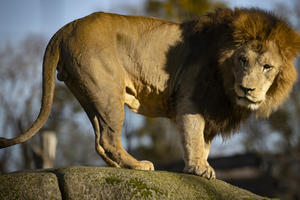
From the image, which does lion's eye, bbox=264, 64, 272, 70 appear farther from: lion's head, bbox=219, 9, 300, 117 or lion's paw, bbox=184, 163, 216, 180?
lion's paw, bbox=184, 163, 216, 180

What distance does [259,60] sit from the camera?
3.75 m

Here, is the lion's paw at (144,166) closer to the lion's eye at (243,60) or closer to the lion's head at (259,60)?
the lion's head at (259,60)

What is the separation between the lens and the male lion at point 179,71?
373 cm

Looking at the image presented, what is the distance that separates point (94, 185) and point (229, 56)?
166cm

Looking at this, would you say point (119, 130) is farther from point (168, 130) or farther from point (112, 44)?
point (168, 130)

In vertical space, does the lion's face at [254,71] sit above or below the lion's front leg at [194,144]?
above

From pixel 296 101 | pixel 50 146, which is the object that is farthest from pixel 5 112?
pixel 296 101

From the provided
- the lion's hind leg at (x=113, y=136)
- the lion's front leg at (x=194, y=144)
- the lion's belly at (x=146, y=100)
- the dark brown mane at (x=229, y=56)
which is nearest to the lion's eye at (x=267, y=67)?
the dark brown mane at (x=229, y=56)

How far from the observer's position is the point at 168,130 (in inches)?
734

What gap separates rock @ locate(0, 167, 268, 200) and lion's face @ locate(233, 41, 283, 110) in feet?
2.92

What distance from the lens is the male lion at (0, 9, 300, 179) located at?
12.2ft

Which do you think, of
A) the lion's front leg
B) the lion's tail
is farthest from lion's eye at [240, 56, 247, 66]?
the lion's tail

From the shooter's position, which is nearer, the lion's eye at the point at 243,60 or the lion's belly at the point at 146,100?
the lion's eye at the point at 243,60

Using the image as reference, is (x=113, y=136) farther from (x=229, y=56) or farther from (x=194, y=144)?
(x=229, y=56)
